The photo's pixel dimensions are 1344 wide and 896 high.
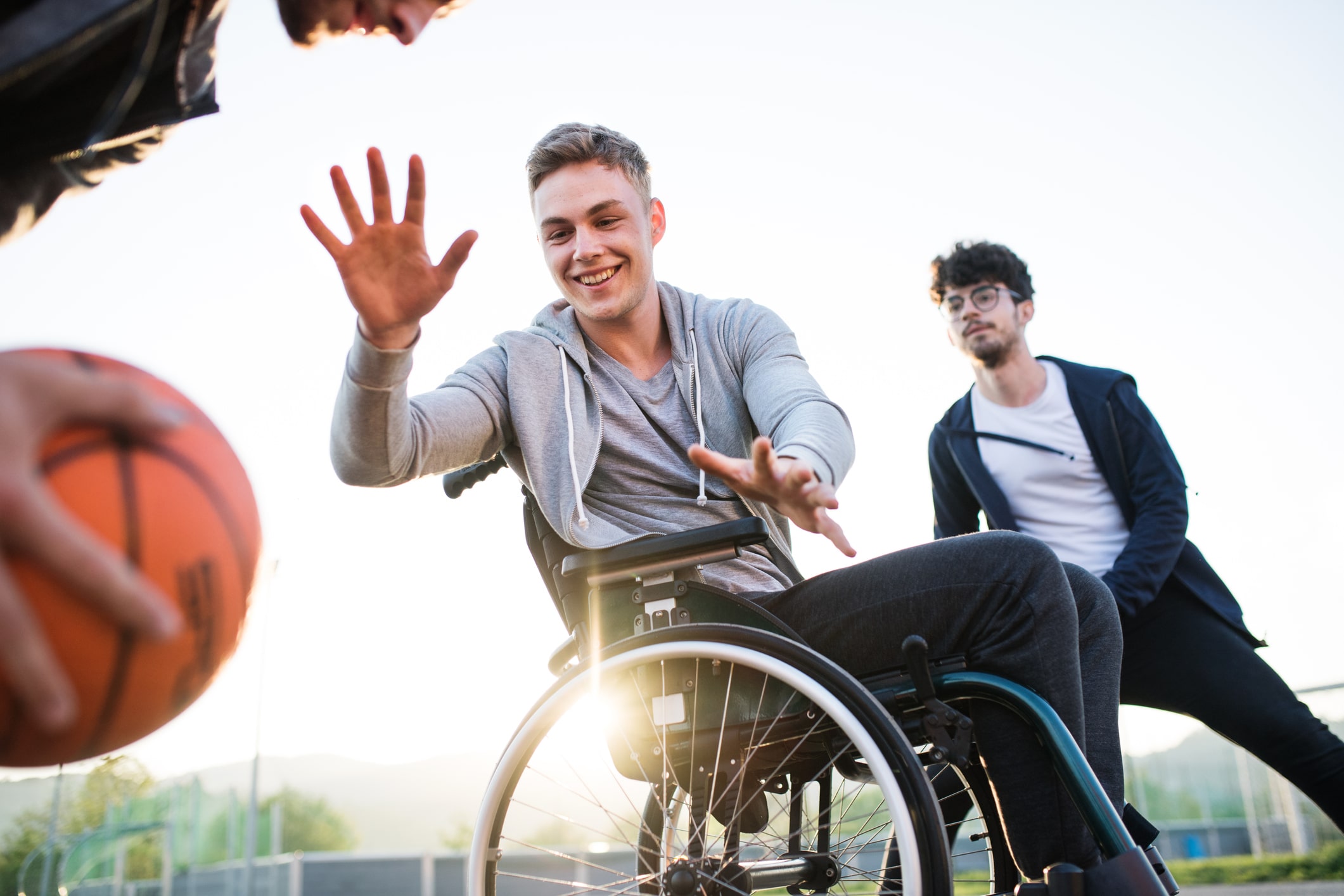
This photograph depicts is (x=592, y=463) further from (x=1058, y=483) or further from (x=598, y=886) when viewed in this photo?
(x=1058, y=483)

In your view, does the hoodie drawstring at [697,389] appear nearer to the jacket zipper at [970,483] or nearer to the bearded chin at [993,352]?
the jacket zipper at [970,483]

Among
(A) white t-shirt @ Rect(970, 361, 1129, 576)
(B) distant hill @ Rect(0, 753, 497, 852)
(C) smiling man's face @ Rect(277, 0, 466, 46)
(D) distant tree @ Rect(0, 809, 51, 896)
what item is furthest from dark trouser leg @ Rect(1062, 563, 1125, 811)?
(B) distant hill @ Rect(0, 753, 497, 852)

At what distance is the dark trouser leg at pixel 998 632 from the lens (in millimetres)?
1614

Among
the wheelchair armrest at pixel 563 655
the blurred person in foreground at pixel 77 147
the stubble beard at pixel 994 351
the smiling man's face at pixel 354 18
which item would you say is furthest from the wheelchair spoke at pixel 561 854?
the stubble beard at pixel 994 351

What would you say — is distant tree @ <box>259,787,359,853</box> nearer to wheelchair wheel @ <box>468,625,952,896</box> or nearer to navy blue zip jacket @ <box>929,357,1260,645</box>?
navy blue zip jacket @ <box>929,357,1260,645</box>

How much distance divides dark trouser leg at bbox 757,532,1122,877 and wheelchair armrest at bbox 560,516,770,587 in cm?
24

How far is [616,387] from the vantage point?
2.45m

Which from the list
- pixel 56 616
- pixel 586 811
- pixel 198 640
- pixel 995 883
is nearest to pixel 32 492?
pixel 56 616

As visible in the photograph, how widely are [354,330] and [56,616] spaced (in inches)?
37.5

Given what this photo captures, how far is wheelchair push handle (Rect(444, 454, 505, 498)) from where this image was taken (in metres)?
2.37

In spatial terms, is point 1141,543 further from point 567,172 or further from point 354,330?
point 354,330

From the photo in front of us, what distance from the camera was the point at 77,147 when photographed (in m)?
1.23

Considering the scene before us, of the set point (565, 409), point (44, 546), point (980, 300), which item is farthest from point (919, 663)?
point (980, 300)

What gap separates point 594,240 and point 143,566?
1.59m
